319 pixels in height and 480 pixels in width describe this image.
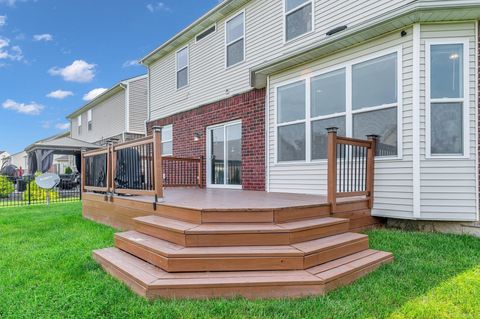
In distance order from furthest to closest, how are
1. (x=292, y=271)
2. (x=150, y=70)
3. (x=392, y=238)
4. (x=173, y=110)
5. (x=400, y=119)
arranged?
(x=150, y=70)
(x=173, y=110)
(x=400, y=119)
(x=392, y=238)
(x=292, y=271)

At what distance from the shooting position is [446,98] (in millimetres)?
4309

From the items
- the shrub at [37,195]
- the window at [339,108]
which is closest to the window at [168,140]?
the shrub at [37,195]

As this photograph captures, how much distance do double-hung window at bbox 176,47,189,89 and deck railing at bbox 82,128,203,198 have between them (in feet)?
14.5

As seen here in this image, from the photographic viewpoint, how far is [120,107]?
16.0m

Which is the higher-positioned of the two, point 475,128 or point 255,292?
point 475,128

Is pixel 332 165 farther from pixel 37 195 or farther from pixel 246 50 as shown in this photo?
pixel 37 195

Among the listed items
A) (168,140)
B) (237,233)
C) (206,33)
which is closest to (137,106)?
(168,140)

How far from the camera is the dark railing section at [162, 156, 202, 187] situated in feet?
28.5

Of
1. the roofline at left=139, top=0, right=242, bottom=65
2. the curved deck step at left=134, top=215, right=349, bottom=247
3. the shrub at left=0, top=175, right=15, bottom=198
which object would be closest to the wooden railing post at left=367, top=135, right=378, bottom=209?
the curved deck step at left=134, top=215, right=349, bottom=247

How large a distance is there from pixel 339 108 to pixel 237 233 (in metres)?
3.24

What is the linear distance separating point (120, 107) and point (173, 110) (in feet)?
23.2

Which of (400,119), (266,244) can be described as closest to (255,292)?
(266,244)

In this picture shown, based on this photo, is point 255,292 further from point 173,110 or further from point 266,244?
point 173,110

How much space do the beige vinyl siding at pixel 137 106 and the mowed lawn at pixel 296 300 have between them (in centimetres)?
1173
